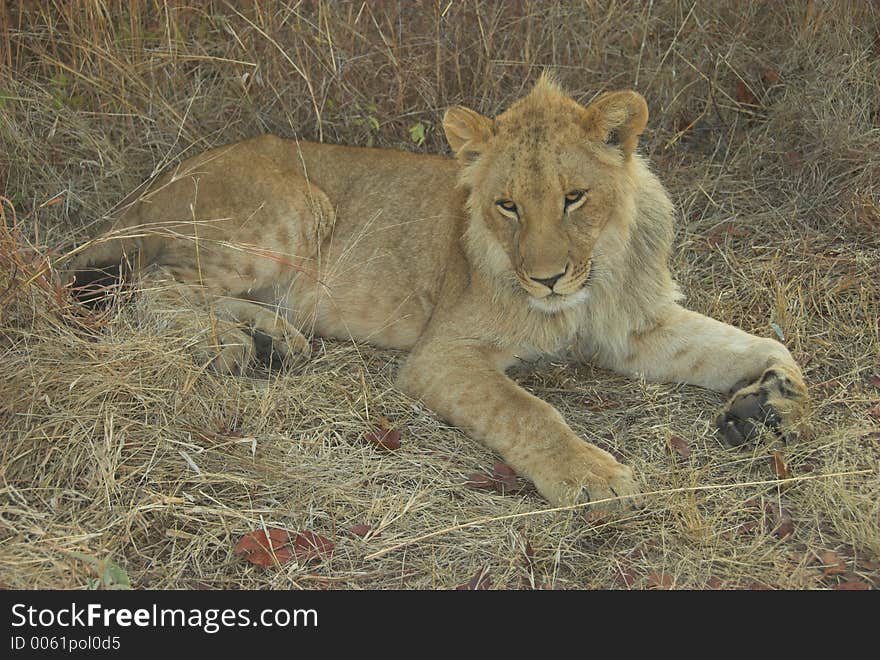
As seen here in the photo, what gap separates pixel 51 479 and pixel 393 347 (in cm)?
164

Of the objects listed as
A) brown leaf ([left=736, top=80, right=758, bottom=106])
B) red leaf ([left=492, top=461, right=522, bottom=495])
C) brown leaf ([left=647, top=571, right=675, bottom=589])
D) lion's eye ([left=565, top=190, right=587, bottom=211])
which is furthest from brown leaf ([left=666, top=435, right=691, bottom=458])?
brown leaf ([left=736, top=80, right=758, bottom=106])

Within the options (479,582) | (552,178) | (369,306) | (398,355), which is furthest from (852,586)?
(369,306)

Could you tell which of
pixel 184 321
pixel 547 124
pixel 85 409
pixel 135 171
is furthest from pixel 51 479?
pixel 135 171

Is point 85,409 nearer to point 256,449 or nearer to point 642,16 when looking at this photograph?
point 256,449

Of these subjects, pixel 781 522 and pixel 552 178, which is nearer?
pixel 781 522

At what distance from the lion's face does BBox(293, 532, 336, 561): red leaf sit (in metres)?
1.08

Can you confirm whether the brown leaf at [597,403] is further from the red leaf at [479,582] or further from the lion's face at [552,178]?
the red leaf at [479,582]

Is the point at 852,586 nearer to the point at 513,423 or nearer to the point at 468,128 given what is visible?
the point at 513,423

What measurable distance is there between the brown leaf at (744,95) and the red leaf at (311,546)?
358 cm

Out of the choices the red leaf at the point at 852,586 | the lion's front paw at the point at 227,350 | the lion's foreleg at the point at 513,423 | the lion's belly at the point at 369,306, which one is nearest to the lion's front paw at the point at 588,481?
the lion's foreleg at the point at 513,423

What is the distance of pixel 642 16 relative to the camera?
17.7 ft

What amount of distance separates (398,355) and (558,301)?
40.1 inches

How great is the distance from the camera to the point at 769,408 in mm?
3479

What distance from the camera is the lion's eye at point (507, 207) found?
11.3 feet
